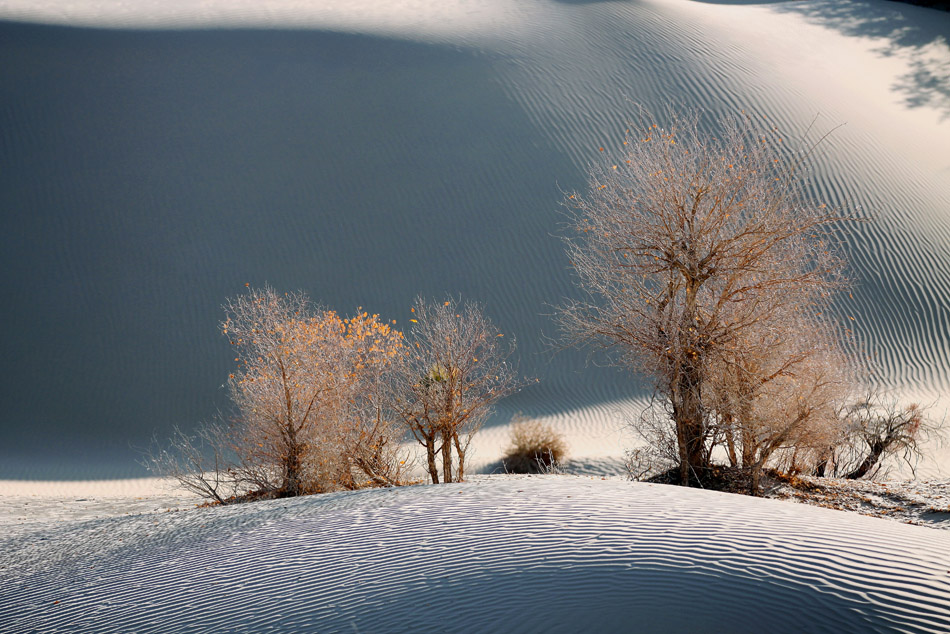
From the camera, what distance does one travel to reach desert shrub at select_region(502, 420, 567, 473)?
498 inches

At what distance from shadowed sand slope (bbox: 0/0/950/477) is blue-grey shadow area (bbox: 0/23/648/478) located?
7 cm

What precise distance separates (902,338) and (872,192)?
506cm

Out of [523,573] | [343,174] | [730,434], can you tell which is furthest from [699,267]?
[343,174]

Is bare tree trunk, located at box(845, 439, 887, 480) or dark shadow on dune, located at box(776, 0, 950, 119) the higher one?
dark shadow on dune, located at box(776, 0, 950, 119)

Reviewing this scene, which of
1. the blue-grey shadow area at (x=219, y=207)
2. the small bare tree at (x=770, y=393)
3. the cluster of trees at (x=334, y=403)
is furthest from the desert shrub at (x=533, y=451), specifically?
the small bare tree at (x=770, y=393)

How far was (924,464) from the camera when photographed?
13781 mm

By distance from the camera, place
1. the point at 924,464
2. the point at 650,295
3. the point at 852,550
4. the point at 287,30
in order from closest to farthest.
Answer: the point at 852,550 < the point at 650,295 < the point at 924,464 < the point at 287,30

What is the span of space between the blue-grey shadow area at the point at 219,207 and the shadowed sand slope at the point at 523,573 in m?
11.1

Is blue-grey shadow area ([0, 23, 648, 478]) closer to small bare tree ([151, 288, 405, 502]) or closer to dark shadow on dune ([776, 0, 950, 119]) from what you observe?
small bare tree ([151, 288, 405, 502])

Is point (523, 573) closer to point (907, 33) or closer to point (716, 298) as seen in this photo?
point (716, 298)

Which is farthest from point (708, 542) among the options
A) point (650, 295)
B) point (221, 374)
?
point (221, 374)

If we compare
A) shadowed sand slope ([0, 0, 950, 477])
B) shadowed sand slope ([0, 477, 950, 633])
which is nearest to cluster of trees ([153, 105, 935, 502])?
shadowed sand slope ([0, 477, 950, 633])

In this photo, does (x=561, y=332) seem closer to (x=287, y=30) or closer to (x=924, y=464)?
(x=924, y=464)

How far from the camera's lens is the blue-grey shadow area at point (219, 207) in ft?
55.8
